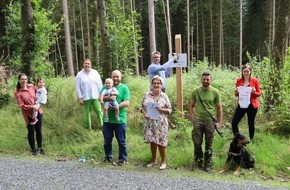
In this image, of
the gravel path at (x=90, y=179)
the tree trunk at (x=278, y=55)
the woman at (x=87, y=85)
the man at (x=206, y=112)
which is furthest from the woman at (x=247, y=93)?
the woman at (x=87, y=85)

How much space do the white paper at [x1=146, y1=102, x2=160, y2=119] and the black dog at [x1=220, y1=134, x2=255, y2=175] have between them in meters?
1.59

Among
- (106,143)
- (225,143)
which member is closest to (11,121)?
(106,143)

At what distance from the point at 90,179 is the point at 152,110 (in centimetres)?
179

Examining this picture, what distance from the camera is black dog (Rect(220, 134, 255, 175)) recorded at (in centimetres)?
637

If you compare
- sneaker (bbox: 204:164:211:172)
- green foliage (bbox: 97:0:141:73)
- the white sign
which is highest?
green foliage (bbox: 97:0:141:73)

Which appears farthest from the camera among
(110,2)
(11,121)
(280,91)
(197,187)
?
(110,2)

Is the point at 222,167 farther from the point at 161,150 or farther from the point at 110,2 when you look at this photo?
the point at 110,2

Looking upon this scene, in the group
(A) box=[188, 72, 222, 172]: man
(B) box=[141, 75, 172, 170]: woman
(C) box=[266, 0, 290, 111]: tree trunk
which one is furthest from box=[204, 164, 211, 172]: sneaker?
(C) box=[266, 0, 290, 111]: tree trunk

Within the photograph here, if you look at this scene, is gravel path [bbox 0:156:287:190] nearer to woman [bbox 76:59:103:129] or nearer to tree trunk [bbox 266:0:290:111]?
woman [bbox 76:59:103:129]

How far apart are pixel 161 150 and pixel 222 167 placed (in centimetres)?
134

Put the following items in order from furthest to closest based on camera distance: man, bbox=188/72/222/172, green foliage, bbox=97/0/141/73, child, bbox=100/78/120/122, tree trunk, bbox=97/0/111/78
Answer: green foliage, bbox=97/0/141/73
tree trunk, bbox=97/0/111/78
child, bbox=100/78/120/122
man, bbox=188/72/222/172

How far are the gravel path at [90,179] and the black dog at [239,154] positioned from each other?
664 millimetres

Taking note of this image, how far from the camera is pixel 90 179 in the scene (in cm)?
590

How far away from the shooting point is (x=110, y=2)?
1214cm
